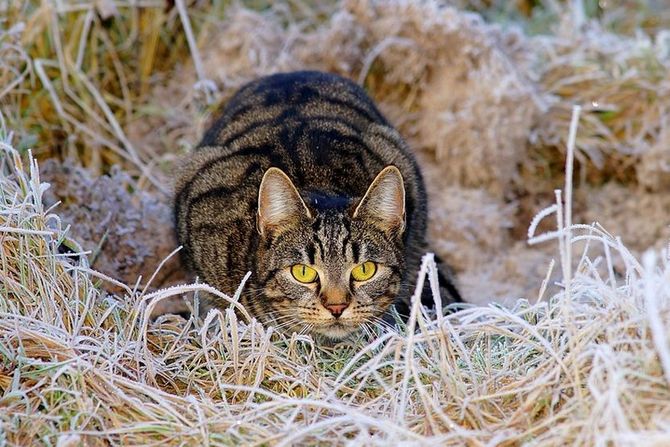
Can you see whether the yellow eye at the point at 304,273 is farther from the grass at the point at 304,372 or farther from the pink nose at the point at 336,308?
the grass at the point at 304,372

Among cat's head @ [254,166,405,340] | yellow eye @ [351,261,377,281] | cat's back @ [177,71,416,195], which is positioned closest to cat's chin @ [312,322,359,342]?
cat's head @ [254,166,405,340]

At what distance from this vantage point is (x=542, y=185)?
4500mm

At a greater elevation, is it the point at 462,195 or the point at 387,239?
the point at 387,239

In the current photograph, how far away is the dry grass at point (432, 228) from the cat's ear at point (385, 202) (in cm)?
35

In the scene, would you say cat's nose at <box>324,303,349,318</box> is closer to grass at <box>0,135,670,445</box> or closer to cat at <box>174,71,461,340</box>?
cat at <box>174,71,461,340</box>

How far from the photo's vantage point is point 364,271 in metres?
2.73

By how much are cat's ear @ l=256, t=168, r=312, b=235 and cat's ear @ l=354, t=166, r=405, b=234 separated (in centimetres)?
18

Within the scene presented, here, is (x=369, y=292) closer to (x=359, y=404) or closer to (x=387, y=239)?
(x=387, y=239)

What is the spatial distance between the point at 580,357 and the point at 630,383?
0.49 ft

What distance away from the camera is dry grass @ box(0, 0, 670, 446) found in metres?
2.11

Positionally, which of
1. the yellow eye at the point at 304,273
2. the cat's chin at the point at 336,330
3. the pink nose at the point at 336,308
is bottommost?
the cat's chin at the point at 336,330

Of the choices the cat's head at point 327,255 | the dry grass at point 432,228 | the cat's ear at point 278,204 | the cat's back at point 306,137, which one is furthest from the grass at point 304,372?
the cat's back at point 306,137

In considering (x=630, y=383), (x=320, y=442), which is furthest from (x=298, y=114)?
(x=630, y=383)

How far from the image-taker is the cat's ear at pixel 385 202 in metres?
2.69
